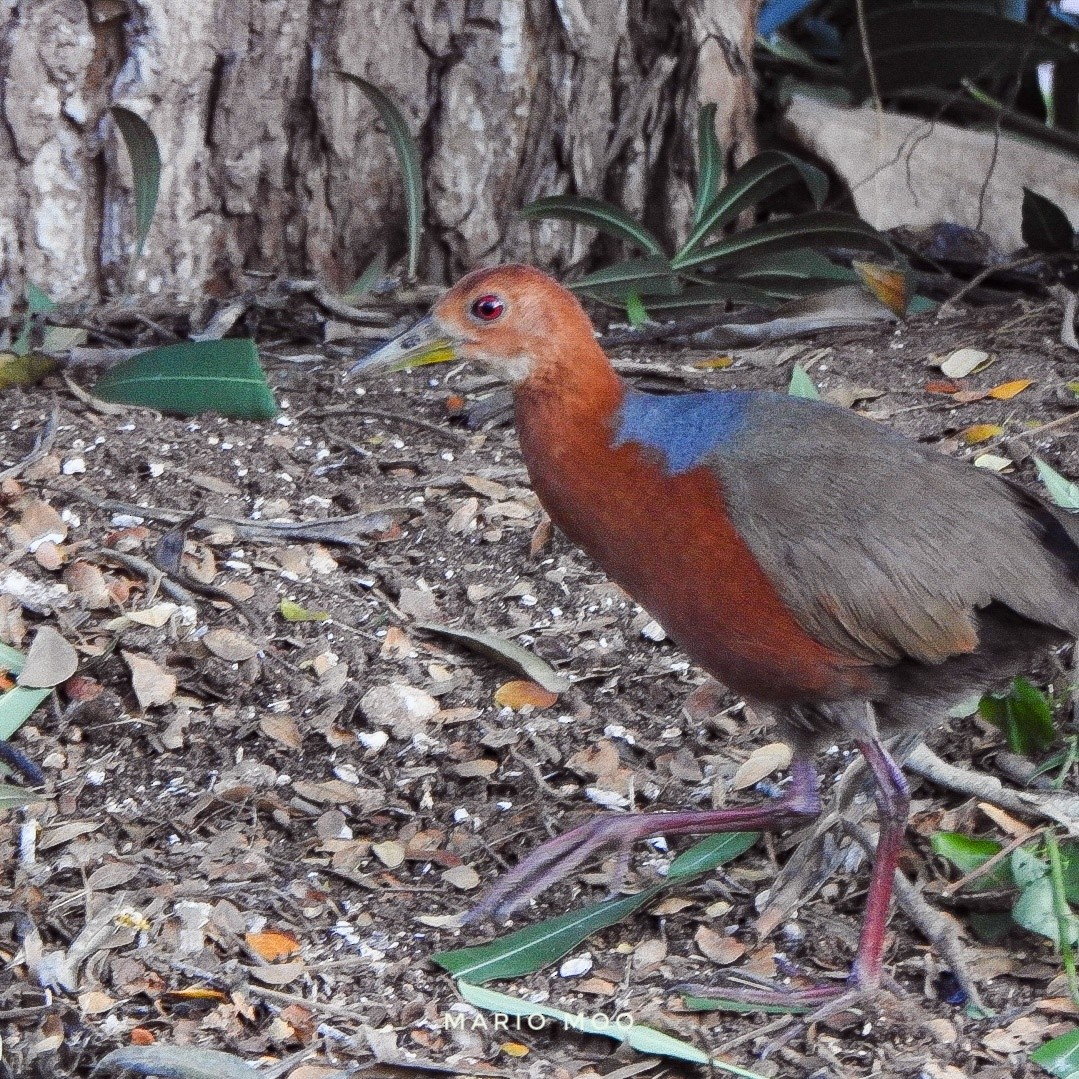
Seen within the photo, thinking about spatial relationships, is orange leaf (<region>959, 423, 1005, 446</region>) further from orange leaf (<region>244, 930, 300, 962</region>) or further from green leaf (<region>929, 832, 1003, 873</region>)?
orange leaf (<region>244, 930, 300, 962</region>)

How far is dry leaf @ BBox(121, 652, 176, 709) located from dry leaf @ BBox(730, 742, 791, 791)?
1432 mm

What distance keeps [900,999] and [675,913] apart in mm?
538

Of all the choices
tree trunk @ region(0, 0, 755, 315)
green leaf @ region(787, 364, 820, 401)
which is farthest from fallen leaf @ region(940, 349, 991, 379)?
tree trunk @ region(0, 0, 755, 315)

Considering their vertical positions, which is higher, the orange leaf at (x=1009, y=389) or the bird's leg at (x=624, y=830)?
the orange leaf at (x=1009, y=389)

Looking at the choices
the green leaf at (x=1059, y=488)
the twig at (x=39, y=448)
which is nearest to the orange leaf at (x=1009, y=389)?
the green leaf at (x=1059, y=488)

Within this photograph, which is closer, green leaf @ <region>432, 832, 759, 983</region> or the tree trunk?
green leaf @ <region>432, 832, 759, 983</region>

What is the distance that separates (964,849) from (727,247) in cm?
277

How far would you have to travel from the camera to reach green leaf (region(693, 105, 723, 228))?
18.5 feet

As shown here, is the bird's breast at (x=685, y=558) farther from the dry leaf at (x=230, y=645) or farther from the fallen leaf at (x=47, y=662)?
the fallen leaf at (x=47, y=662)

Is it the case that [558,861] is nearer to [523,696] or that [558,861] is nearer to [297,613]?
[523,696]

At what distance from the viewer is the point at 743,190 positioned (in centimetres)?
567

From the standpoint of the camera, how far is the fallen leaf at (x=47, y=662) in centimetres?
387

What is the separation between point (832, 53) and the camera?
292 inches

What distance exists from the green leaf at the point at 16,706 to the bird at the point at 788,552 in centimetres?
122
